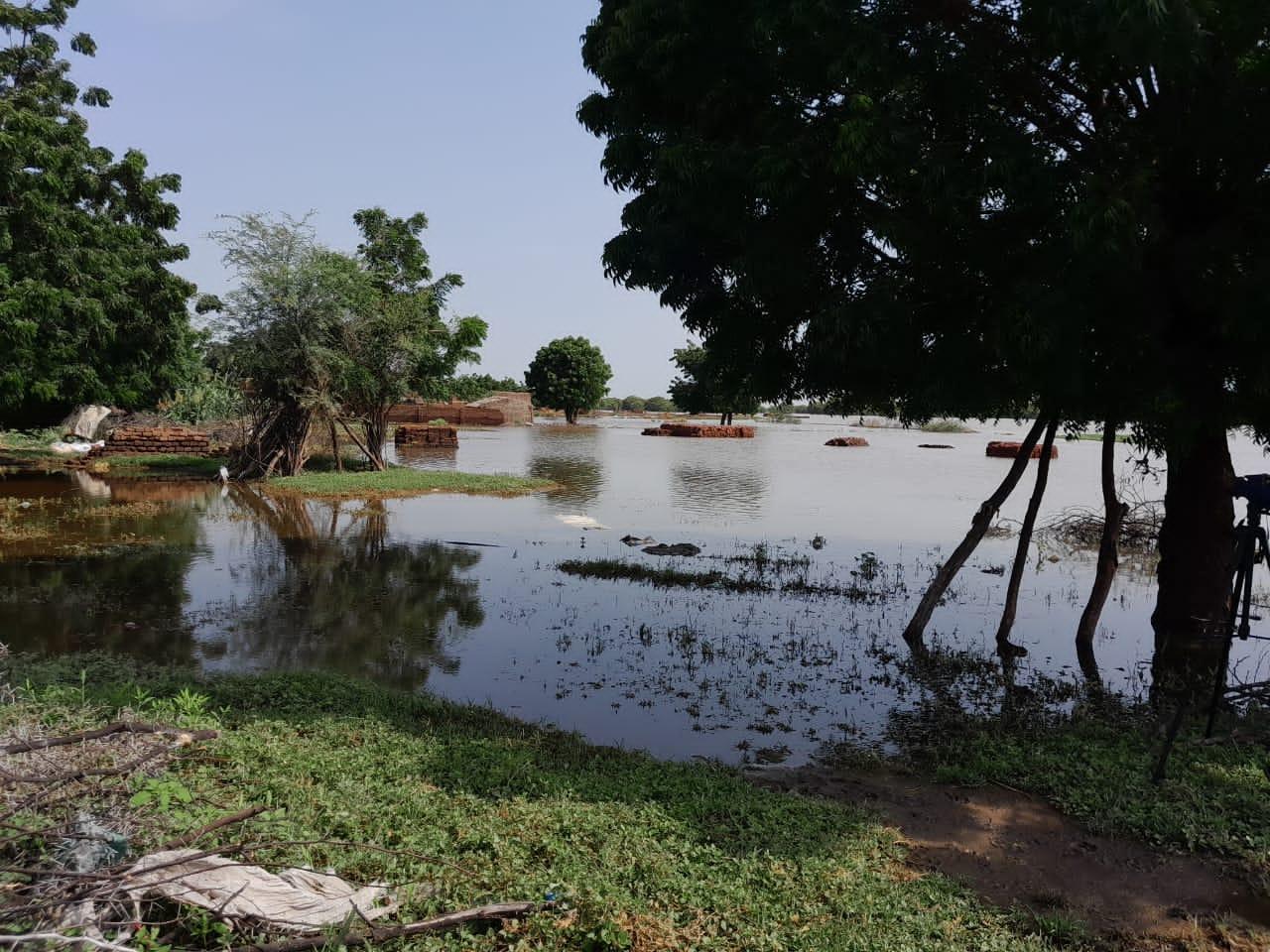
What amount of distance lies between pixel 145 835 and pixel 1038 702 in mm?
7386

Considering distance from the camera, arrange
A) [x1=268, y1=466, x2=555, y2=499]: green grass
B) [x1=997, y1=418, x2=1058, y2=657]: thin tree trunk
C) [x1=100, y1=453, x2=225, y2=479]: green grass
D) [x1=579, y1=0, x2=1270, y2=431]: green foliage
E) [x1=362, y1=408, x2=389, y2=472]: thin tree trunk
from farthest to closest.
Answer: [x1=362, y1=408, x2=389, y2=472]: thin tree trunk, [x1=100, y1=453, x2=225, y2=479]: green grass, [x1=268, y1=466, x2=555, y2=499]: green grass, [x1=997, y1=418, x2=1058, y2=657]: thin tree trunk, [x1=579, y1=0, x2=1270, y2=431]: green foliage

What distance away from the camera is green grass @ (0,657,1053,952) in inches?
145

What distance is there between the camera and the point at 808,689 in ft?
27.3

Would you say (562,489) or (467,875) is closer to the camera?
(467,875)

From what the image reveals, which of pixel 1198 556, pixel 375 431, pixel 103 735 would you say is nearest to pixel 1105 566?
pixel 1198 556

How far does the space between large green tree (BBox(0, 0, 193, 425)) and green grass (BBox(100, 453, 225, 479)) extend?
6.10 feet

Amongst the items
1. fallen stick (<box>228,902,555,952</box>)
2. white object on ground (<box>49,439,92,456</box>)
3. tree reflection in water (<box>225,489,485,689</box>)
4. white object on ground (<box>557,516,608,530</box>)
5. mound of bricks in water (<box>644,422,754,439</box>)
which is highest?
mound of bricks in water (<box>644,422,754,439</box>)

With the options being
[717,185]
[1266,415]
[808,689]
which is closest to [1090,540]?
[1266,415]

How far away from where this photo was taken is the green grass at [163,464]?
1003 inches

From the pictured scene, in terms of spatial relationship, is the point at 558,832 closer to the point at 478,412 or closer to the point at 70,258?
the point at 70,258

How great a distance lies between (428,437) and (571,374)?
131 ft

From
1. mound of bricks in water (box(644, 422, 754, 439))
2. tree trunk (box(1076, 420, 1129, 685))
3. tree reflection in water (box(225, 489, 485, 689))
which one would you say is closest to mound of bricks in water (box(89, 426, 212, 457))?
tree reflection in water (box(225, 489, 485, 689))

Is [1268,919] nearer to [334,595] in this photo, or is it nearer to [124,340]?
[334,595]

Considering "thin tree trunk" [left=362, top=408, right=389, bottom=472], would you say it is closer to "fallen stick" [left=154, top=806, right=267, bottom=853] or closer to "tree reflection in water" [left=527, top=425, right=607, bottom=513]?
"tree reflection in water" [left=527, top=425, right=607, bottom=513]
